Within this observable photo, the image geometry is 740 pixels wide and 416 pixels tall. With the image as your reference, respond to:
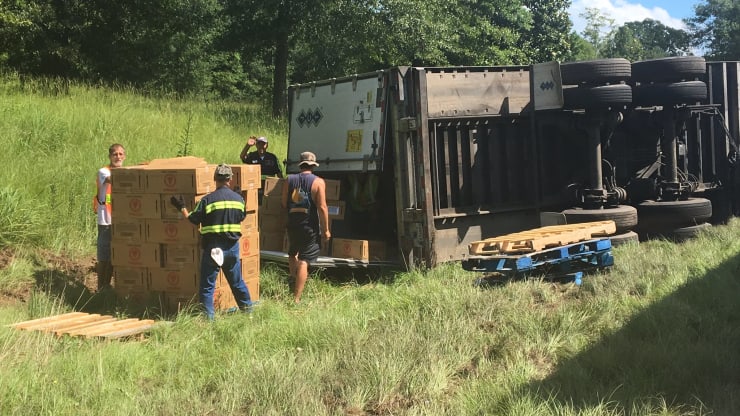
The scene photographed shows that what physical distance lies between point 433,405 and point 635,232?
6.53 meters

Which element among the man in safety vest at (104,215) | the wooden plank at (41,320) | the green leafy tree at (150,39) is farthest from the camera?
the green leafy tree at (150,39)

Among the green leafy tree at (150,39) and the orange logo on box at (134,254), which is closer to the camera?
the orange logo on box at (134,254)

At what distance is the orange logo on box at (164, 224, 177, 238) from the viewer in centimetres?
680

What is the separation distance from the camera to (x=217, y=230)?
6336 mm

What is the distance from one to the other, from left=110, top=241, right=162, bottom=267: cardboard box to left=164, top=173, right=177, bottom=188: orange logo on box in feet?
2.17

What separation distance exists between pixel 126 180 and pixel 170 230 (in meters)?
0.77

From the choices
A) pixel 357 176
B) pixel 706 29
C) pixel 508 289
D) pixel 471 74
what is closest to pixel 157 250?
pixel 357 176

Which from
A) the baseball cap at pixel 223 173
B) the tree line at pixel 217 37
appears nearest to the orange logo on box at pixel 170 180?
the baseball cap at pixel 223 173

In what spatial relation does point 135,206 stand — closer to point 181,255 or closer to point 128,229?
point 128,229

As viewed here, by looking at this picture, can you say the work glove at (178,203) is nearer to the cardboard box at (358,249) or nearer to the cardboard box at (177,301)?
the cardboard box at (177,301)

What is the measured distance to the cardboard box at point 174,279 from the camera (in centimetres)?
676

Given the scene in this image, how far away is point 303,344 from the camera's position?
17.5 feet

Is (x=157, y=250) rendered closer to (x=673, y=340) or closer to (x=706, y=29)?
(x=673, y=340)

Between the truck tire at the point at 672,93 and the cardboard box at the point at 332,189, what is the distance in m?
4.63
